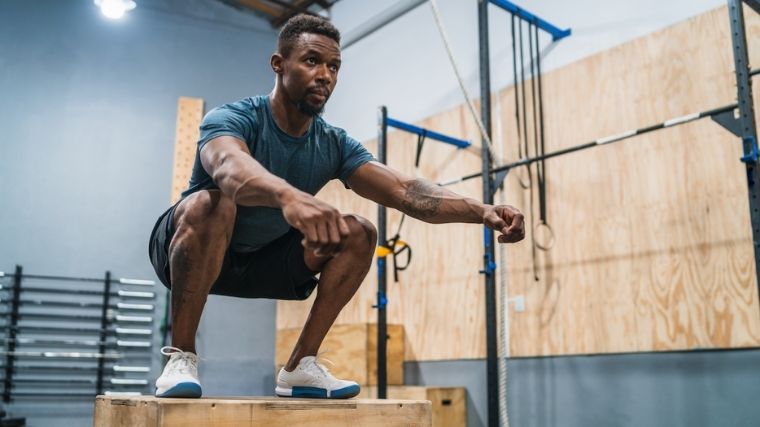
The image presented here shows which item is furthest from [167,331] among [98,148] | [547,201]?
[547,201]

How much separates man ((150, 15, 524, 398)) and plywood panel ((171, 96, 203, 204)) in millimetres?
3860

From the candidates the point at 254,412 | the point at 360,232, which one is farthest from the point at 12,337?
the point at 254,412

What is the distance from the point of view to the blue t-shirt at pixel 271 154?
71.3 inches

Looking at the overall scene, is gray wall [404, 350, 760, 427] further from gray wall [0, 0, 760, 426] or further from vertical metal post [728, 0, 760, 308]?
vertical metal post [728, 0, 760, 308]

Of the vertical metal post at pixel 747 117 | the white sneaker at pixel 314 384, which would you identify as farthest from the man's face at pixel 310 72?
the vertical metal post at pixel 747 117

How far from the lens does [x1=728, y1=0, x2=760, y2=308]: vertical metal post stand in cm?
235

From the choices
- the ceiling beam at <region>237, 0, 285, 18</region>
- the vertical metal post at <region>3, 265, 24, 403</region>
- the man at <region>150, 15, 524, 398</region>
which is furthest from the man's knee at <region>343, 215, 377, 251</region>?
the ceiling beam at <region>237, 0, 285, 18</region>

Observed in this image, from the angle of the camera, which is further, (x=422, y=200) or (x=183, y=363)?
(x=422, y=200)

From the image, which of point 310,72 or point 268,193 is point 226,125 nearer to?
point 310,72

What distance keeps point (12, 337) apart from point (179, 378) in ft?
13.0

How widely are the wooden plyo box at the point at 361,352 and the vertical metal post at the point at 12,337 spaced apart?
2.26 metres

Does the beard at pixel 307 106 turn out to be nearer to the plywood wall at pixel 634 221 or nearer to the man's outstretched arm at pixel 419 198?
A: the man's outstretched arm at pixel 419 198

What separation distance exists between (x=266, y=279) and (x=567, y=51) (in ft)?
8.83

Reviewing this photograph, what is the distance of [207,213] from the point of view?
1669mm
